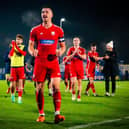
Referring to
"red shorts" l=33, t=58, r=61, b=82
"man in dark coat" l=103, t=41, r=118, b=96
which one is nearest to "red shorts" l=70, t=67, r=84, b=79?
"man in dark coat" l=103, t=41, r=118, b=96

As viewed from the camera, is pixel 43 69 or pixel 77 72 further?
pixel 77 72

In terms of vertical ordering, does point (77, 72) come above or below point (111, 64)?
below

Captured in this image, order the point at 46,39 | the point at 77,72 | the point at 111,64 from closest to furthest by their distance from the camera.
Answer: the point at 46,39, the point at 77,72, the point at 111,64

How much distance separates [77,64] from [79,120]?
16.7 ft

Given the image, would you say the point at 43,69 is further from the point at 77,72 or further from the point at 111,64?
the point at 111,64

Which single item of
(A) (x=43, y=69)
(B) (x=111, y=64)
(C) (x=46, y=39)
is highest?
(C) (x=46, y=39)

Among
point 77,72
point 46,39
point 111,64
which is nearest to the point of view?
point 46,39

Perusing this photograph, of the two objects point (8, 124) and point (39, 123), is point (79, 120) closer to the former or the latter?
point (39, 123)

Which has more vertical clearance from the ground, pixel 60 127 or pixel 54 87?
pixel 54 87

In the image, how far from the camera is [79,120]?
841 centimetres

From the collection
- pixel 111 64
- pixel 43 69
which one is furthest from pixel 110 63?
pixel 43 69

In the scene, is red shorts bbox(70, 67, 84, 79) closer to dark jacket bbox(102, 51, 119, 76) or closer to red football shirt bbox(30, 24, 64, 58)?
dark jacket bbox(102, 51, 119, 76)

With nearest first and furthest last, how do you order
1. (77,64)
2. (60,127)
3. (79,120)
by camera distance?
(60,127) < (79,120) < (77,64)

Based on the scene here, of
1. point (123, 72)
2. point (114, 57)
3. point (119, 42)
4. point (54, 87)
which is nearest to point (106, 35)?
point (119, 42)
